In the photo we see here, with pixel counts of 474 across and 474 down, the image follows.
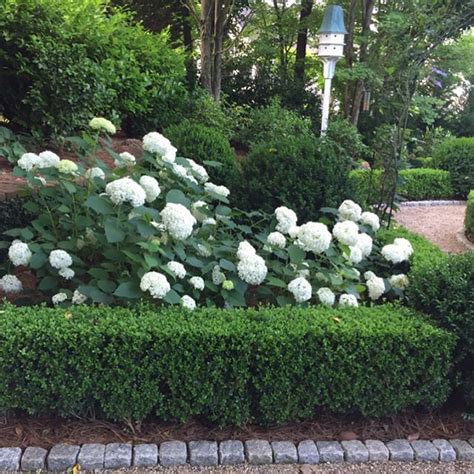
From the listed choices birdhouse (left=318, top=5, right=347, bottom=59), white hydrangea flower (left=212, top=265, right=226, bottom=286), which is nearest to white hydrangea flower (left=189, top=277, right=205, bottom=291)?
white hydrangea flower (left=212, top=265, right=226, bottom=286)

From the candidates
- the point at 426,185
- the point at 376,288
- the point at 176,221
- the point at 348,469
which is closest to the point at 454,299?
the point at 376,288

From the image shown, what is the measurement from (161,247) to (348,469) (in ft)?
4.47

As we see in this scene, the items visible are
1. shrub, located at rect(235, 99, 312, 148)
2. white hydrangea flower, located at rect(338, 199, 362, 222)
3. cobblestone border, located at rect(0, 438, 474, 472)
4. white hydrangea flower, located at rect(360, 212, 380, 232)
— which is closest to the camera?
cobblestone border, located at rect(0, 438, 474, 472)

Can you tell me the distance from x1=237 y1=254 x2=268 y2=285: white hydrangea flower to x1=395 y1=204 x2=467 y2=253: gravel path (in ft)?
11.5

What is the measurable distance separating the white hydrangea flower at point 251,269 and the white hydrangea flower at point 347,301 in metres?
0.48

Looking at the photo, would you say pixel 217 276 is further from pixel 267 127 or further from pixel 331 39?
pixel 331 39

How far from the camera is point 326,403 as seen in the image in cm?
248

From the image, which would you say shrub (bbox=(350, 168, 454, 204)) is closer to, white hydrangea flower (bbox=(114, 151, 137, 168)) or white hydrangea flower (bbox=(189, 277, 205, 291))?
white hydrangea flower (bbox=(114, 151, 137, 168))

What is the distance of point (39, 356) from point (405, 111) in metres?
3.56

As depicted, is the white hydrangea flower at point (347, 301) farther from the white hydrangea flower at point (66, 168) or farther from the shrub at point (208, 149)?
the shrub at point (208, 149)

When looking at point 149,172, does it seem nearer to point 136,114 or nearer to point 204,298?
point 204,298

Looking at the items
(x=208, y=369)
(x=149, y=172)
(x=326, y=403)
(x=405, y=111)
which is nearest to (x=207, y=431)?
(x=208, y=369)

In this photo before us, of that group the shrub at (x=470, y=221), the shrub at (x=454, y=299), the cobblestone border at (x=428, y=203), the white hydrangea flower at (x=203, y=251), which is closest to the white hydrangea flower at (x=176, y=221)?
the white hydrangea flower at (x=203, y=251)

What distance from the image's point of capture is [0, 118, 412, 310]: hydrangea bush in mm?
2598
